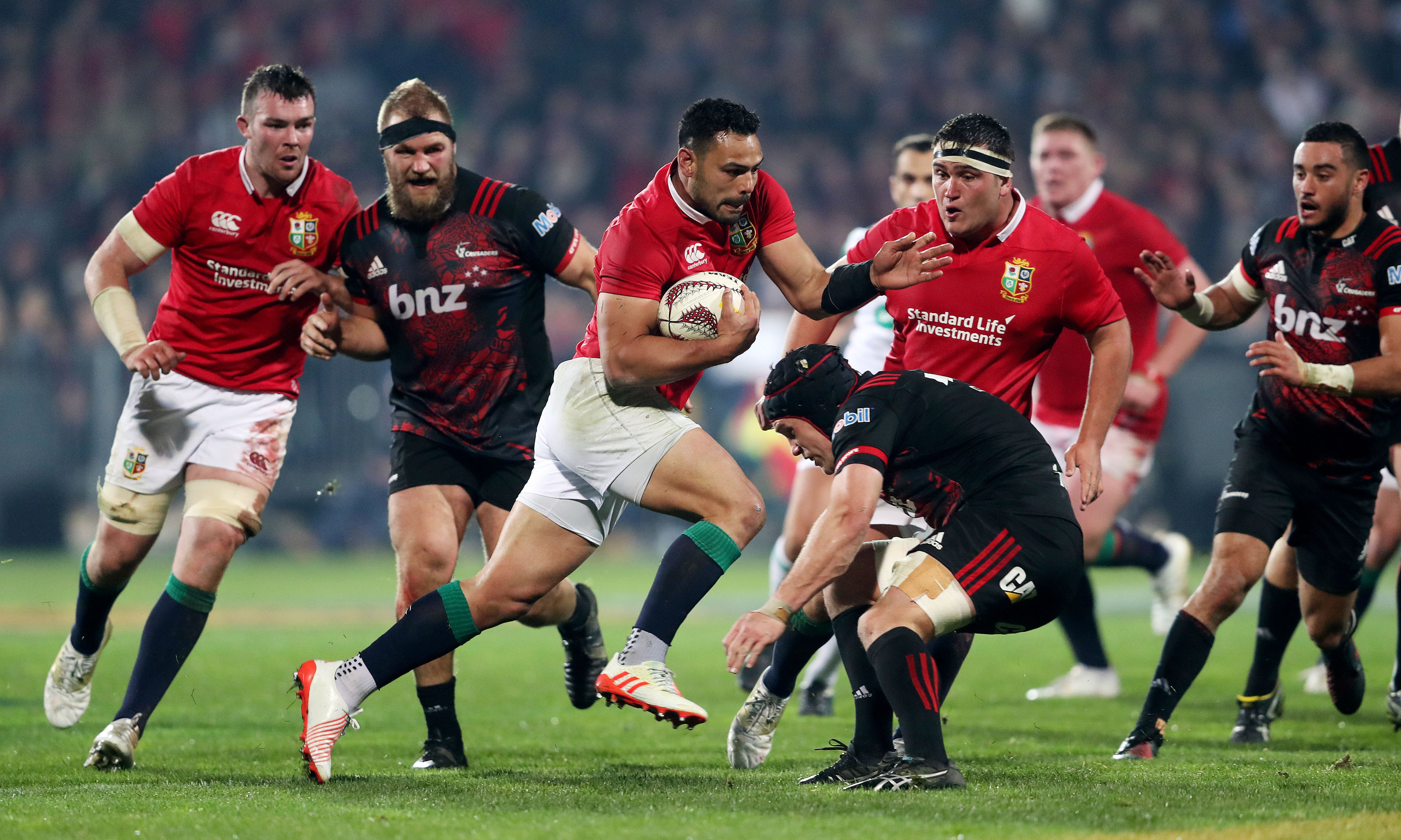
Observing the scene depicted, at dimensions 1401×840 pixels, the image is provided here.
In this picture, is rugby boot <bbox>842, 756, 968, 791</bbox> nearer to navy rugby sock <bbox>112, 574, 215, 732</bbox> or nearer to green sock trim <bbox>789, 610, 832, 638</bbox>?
green sock trim <bbox>789, 610, 832, 638</bbox>

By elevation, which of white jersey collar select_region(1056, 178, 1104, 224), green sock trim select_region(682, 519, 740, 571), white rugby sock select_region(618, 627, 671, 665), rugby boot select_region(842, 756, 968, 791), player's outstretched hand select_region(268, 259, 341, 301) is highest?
white jersey collar select_region(1056, 178, 1104, 224)

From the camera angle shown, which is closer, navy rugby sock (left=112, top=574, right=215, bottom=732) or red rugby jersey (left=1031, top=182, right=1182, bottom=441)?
navy rugby sock (left=112, top=574, right=215, bottom=732)

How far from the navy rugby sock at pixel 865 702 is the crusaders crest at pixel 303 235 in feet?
9.40

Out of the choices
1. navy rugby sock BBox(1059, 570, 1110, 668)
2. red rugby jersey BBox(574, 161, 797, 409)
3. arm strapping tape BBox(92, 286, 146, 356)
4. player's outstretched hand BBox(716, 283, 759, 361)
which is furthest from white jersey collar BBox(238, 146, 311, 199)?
navy rugby sock BBox(1059, 570, 1110, 668)

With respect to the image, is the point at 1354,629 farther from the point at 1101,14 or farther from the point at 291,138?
the point at 1101,14

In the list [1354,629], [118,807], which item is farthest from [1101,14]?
[118,807]

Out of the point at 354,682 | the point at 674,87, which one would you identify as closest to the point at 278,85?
the point at 354,682

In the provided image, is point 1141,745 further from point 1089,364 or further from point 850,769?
point 1089,364

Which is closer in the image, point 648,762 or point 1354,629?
point 648,762

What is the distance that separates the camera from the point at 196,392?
6344mm

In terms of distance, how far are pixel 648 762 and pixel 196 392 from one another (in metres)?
2.57

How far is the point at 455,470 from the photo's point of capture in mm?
6039

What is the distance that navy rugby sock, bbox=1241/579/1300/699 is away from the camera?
20.7ft

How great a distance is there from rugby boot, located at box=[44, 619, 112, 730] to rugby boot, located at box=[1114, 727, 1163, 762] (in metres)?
4.46
